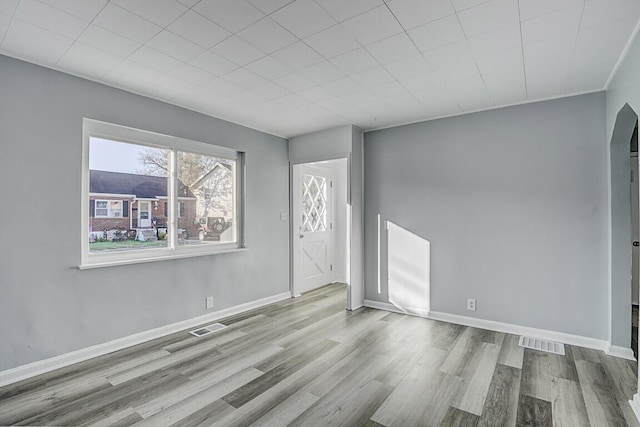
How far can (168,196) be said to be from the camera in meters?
3.67

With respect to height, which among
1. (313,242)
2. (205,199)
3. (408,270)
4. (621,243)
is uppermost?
(205,199)

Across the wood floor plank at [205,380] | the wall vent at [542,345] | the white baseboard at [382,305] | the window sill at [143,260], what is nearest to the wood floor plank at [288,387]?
the wood floor plank at [205,380]

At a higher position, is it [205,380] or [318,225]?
[318,225]

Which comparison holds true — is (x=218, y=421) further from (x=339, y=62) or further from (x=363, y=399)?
(x=339, y=62)

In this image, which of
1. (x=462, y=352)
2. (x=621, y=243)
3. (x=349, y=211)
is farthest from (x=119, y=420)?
(x=621, y=243)

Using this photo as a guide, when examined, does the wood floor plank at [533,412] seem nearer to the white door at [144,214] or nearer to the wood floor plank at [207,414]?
the wood floor plank at [207,414]

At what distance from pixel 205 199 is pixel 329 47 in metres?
2.53

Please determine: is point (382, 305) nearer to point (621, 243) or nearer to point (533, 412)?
point (533, 412)

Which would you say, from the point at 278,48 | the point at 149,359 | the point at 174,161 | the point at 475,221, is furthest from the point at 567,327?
the point at 174,161

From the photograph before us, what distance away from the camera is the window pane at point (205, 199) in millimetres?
3818

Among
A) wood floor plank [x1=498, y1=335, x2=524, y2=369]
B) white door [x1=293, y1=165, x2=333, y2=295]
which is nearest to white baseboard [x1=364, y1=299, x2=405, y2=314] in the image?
white door [x1=293, y1=165, x2=333, y2=295]

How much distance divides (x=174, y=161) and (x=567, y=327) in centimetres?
468

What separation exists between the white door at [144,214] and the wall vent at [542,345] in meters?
4.18

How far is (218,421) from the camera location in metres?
2.03
